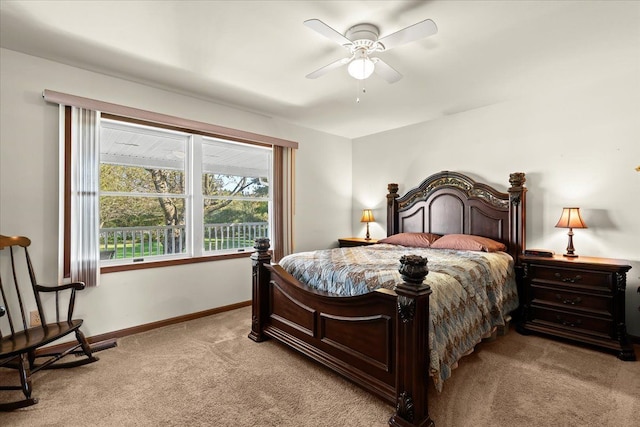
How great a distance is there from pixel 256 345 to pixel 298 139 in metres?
2.96

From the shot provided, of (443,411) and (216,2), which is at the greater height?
(216,2)

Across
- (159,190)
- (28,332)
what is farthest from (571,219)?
(28,332)

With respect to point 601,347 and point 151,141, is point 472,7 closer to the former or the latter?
point 601,347

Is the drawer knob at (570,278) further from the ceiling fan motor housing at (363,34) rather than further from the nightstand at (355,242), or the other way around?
the ceiling fan motor housing at (363,34)

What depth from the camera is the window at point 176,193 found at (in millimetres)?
3156

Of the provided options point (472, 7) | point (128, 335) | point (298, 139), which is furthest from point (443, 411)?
point (298, 139)

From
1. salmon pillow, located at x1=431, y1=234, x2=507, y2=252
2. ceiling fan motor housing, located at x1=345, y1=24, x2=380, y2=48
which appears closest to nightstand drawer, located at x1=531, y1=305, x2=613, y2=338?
salmon pillow, located at x1=431, y1=234, x2=507, y2=252

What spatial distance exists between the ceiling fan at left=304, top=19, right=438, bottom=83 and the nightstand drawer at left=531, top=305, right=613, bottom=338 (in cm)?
265

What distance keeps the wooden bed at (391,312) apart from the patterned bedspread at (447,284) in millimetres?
123

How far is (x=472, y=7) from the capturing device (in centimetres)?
200

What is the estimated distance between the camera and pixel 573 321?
9.34ft

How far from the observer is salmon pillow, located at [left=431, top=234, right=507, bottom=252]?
10.9 feet

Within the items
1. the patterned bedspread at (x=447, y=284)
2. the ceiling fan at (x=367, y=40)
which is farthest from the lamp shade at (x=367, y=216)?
the ceiling fan at (x=367, y=40)

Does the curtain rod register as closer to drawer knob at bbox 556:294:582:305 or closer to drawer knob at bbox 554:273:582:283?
drawer knob at bbox 554:273:582:283
